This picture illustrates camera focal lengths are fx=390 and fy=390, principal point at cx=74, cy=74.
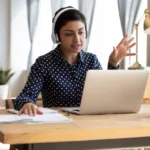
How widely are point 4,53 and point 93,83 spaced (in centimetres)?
348

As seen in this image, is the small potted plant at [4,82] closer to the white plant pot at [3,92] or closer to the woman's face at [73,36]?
the white plant pot at [3,92]

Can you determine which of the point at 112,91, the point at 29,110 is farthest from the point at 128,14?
the point at 29,110

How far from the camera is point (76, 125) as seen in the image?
55.6 inches

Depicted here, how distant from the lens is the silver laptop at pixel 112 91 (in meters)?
1.64

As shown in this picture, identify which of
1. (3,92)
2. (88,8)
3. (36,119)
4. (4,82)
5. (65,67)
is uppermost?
(88,8)

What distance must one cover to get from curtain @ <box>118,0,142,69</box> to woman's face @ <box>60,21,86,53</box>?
2.96 meters

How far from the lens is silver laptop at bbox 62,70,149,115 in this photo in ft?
5.37

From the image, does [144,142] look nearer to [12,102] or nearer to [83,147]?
[83,147]

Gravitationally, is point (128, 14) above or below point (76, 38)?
above

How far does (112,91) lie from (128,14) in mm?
3453

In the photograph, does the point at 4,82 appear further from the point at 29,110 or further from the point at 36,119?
the point at 36,119

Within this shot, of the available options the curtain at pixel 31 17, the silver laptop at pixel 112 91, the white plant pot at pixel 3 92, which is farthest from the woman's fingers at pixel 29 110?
the curtain at pixel 31 17

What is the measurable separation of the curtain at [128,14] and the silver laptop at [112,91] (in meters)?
3.26

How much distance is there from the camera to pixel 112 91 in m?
1.68
